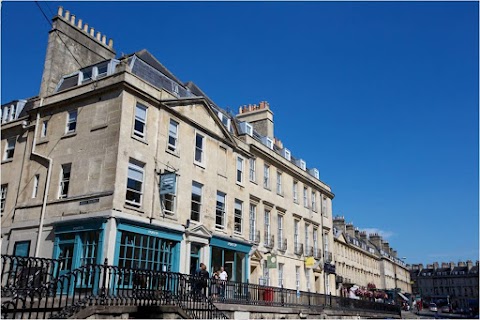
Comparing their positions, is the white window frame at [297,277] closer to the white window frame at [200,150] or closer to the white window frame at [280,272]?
the white window frame at [280,272]

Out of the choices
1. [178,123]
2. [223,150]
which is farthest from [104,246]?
[223,150]

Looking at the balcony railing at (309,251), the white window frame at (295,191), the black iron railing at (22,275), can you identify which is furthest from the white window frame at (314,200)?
the black iron railing at (22,275)

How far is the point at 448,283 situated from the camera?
4931 inches

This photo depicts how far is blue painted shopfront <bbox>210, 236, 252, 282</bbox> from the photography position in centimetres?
2273

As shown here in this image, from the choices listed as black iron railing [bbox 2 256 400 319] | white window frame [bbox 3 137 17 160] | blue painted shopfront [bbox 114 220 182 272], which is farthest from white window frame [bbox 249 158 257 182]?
white window frame [bbox 3 137 17 160]

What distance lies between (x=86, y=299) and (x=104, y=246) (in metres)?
5.55

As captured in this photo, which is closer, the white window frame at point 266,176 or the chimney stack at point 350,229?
the white window frame at point 266,176

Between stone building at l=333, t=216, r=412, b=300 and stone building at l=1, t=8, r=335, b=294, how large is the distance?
71.1 feet

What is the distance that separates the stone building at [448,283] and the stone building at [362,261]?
119 ft

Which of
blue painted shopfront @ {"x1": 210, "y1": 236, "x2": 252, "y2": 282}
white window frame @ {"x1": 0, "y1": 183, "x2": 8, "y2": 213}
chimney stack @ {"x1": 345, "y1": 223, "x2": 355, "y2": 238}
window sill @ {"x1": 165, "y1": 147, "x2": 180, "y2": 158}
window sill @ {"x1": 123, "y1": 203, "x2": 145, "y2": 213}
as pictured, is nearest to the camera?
window sill @ {"x1": 123, "y1": 203, "x2": 145, "y2": 213}

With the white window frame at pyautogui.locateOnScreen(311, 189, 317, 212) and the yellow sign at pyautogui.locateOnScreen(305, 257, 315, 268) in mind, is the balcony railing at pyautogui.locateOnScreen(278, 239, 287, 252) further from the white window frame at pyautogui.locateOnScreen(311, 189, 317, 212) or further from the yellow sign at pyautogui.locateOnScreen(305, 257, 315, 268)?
the white window frame at pyautogui.locateOnScreen(311, 189, 317, 212)

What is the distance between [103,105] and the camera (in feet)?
63.0

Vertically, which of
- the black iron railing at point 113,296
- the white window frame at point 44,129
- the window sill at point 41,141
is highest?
the white window frame at point 44,129

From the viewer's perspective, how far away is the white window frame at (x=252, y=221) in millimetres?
26500
